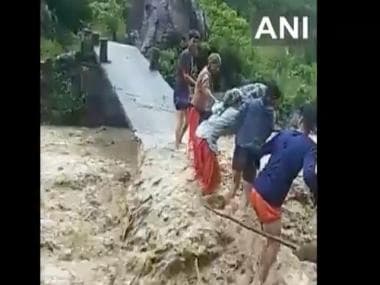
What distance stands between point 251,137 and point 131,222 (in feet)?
0.92

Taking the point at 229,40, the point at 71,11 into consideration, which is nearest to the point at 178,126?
the point at 229,40

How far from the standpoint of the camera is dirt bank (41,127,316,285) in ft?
6.09

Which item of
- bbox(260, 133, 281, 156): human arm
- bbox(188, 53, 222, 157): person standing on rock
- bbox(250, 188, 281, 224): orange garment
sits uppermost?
bbox(188, 53, 222, 157): person standing on rock

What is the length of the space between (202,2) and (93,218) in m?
0.46

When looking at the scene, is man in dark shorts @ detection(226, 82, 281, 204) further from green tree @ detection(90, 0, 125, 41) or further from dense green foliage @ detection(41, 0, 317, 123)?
green tree @ detection(90, 0, 125, 41)

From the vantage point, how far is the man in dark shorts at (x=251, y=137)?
1.86m

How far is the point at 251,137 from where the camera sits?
1864 millimetres

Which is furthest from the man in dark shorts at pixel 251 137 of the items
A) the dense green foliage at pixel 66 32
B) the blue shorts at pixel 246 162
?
the dense green foliage at pixel 66 32

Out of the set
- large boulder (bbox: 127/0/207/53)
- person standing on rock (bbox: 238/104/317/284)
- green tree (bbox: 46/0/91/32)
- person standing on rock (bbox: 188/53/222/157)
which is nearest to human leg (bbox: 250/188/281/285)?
person standing on rock (bbox: 238/104/317/284)

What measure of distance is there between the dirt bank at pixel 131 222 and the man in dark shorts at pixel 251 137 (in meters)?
0.02

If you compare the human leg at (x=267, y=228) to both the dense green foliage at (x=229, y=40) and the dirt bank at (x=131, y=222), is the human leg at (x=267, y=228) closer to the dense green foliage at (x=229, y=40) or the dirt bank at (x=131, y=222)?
the dirt bank at (x=131, y=222)

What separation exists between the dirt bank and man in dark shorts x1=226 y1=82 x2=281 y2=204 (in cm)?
2
